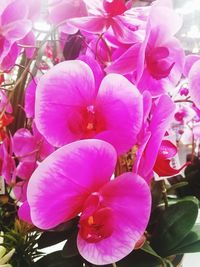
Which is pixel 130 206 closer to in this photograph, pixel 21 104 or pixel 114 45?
pixel 114 45

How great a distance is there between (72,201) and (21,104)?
10.8 inches

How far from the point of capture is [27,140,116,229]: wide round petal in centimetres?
29

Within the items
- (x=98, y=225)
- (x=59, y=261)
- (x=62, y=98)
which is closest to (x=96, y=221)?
(x=98, y=225)

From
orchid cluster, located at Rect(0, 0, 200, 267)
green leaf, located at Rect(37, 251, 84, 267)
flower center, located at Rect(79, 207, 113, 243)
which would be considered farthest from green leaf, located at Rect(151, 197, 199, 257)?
flower center, located at Rect(79, 207, 113, 243)

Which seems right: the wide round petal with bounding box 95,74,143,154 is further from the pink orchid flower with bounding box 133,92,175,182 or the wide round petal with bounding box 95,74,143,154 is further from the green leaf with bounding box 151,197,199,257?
the green leaf with bounding box 151,197,199,257

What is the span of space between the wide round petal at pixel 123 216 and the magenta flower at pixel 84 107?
0.03m

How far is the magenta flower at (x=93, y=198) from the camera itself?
290mm

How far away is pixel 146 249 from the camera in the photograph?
17.5 inches

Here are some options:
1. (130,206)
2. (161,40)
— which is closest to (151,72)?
(161,40)

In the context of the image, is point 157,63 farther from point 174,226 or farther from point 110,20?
point 174,226

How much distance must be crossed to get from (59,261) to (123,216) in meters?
0.20

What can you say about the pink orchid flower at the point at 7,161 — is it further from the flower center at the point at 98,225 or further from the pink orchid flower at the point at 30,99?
the flower center at the point at 98,225

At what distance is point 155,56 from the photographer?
0.39 metres

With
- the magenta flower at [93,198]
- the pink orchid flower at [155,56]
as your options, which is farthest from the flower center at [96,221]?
the pink orchid flower at [155,56]
